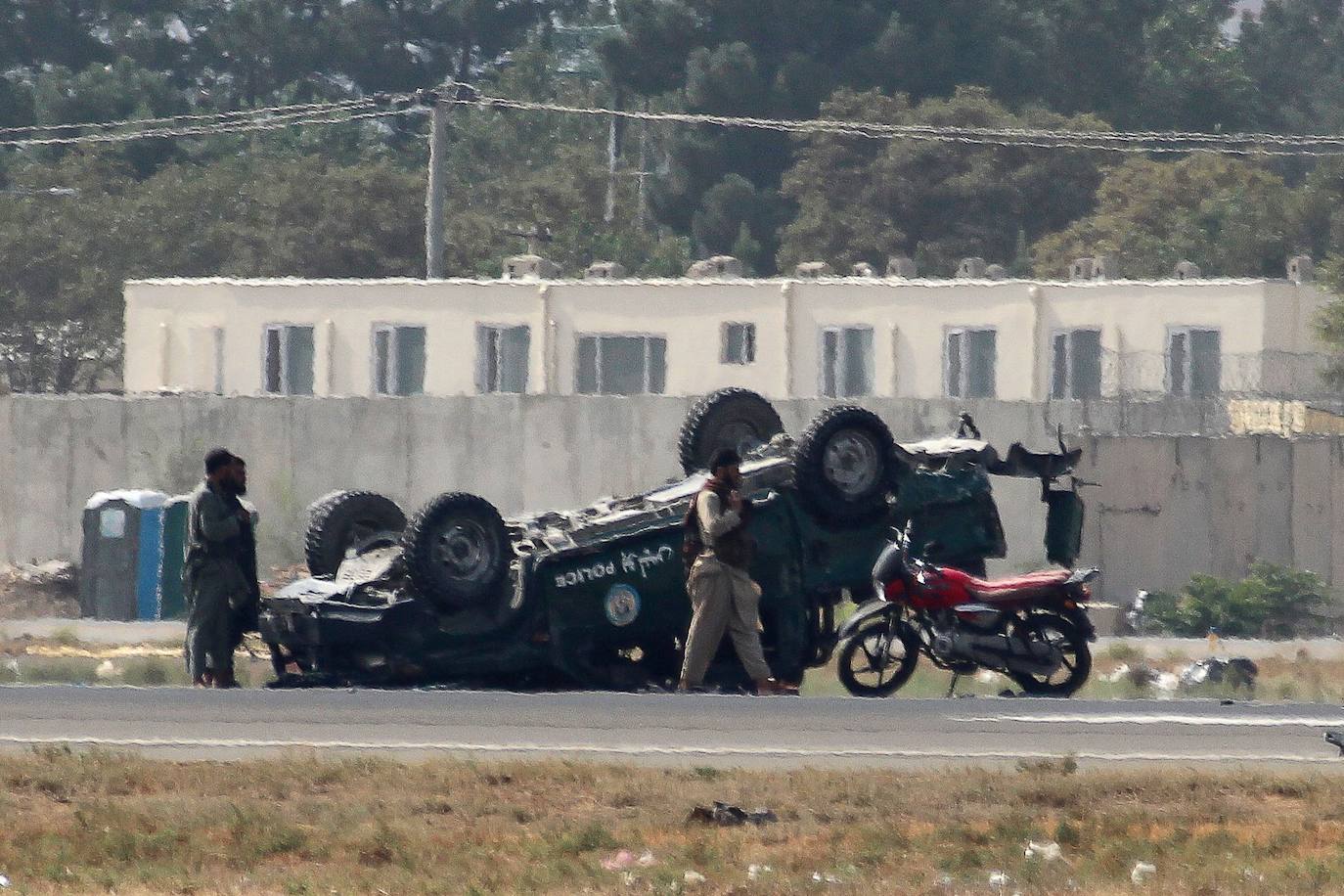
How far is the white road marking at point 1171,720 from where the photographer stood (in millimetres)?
14367

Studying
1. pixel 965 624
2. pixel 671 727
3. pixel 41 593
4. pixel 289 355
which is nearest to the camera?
pixel 671 727

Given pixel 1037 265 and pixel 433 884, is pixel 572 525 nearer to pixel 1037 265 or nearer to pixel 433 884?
pixel 433 884

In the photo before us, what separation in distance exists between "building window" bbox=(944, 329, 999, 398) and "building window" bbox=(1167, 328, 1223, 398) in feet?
9.64

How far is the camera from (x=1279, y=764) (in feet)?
40.8

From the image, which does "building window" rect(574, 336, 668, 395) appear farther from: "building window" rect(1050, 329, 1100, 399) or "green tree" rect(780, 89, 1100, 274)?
"green tree" rect(780, 89, 1100, 274)

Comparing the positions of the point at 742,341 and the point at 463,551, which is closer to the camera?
the point at 463,551

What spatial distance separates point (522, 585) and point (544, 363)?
30327mm

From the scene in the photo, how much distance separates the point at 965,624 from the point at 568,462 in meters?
17.6

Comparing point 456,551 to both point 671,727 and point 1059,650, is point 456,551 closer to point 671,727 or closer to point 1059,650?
point 671,727

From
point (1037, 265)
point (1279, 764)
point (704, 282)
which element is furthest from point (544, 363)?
point (1279, 764)

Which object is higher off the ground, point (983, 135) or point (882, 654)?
point (983, 135)

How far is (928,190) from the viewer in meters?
78.2

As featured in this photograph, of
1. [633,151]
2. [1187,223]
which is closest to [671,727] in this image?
[1187,223]

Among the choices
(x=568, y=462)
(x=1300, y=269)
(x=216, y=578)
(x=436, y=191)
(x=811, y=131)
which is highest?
(x=811, y=131)
